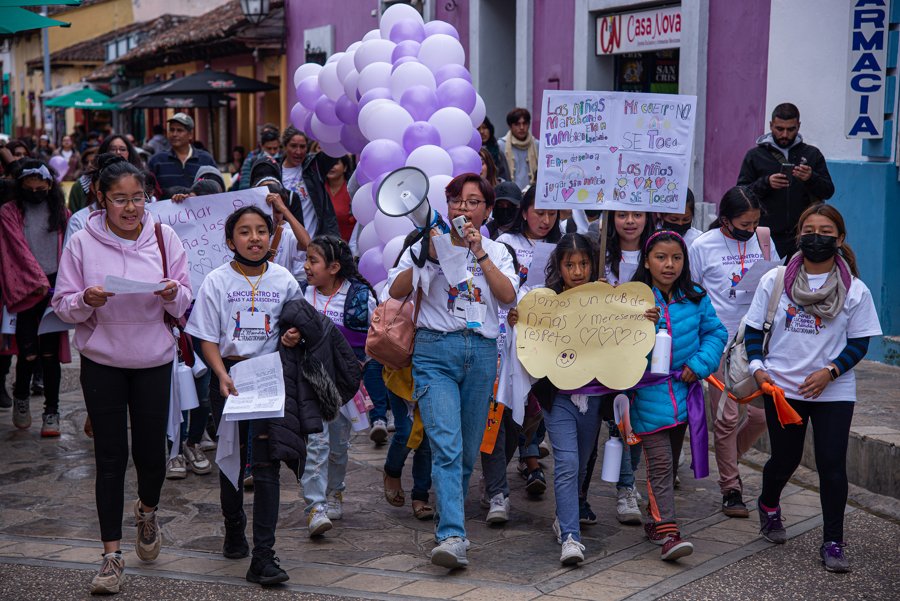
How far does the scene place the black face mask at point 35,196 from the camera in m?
8.23

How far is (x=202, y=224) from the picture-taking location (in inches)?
290

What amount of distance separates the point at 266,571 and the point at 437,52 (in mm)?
4671

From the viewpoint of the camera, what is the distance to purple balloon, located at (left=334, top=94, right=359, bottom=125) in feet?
30.5

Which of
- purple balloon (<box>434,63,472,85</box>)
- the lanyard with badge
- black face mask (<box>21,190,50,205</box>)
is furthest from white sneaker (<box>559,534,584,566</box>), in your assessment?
black face mask (<box>21,190,50,205</box>)

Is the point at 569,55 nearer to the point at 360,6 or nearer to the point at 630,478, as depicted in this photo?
the point at 360,6

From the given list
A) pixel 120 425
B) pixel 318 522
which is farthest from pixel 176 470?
pixel 120 425

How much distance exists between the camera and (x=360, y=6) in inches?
800

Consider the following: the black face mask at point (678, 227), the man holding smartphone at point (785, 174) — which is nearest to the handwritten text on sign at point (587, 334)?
the black face mask at point (678, 227)

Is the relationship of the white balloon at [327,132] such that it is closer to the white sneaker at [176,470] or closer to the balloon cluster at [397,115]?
the balloon cluster at [397,115]

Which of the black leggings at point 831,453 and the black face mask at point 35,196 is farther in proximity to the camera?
the black face mask at point 35,196

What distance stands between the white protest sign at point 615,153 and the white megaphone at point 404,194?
1.09 meters

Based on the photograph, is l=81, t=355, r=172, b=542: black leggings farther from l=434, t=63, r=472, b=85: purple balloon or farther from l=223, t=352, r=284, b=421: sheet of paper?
l=434, t=63, r=472, b=85: purple balloon

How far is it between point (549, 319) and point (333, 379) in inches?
43.8

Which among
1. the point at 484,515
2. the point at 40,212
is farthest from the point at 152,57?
the point at 484,515
